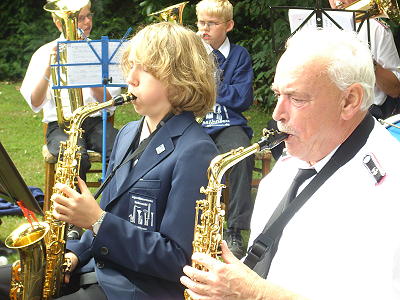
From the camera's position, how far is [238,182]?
518cm

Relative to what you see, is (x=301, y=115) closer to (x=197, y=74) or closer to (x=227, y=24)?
(x=197, y=74)

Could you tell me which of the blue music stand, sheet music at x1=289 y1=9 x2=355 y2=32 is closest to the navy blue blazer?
the blue music stand

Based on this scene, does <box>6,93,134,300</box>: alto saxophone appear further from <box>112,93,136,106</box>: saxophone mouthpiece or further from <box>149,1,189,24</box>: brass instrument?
<box>149,1,189,24</box>: brass instrument

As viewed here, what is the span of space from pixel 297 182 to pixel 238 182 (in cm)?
280

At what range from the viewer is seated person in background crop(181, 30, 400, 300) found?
1.96 metres

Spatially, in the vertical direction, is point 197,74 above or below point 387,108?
above

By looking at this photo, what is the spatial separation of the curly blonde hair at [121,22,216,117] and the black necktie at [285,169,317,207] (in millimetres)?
816

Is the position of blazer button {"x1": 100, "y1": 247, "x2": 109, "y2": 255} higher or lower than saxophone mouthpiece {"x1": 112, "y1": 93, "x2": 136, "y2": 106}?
lower

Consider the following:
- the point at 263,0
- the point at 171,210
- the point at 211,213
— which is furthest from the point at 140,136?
the point at 263,0

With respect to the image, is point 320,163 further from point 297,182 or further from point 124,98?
point 124,98

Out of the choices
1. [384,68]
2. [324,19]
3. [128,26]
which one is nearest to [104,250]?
[324,19]

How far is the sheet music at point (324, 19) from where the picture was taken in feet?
14.7

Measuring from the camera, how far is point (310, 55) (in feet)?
7.13

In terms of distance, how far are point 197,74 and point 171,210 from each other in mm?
677
